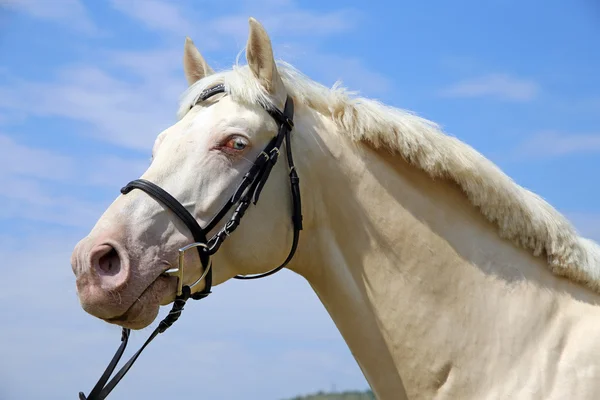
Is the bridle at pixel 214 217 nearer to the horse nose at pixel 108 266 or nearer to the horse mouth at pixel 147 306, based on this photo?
the horse mouth at pixel 147 306

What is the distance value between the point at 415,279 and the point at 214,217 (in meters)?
1.31

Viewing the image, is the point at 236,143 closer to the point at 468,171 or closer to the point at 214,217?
the point at 214,217

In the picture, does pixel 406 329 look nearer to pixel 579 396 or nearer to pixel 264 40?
pixel 579 396

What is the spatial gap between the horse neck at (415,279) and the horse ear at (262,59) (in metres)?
0.45

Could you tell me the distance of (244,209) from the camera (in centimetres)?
383

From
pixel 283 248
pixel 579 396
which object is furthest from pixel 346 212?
pixel 579 396

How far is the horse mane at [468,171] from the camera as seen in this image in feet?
13.0

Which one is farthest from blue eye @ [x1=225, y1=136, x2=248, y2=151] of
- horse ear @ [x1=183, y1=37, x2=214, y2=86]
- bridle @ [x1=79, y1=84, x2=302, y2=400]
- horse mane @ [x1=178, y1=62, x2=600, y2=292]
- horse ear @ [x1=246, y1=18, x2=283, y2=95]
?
horse ear @ [x1=183, y1=37, x2=214, y2=86]

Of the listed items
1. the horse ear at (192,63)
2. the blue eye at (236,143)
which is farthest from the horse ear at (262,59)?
the horse ear at (192,63)

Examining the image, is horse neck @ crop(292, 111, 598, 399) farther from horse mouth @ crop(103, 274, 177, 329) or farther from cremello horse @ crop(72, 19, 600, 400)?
horse mouth @ crop(103, 274, 177, 329)

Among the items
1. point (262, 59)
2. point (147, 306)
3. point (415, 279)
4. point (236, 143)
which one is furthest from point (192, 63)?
point (415, 279)

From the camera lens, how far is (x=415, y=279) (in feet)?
12.8

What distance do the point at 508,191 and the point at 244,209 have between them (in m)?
1.70

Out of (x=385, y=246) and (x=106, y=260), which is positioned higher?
(x=385, y=246)
